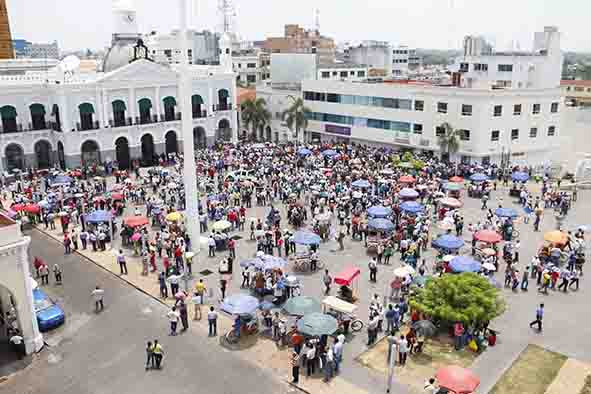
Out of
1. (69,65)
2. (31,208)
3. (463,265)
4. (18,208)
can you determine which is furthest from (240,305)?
(69,65)

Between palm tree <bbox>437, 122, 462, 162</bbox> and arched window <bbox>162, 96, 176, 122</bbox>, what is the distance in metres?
25.8

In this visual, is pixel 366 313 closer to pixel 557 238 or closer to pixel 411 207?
pixel 411 207

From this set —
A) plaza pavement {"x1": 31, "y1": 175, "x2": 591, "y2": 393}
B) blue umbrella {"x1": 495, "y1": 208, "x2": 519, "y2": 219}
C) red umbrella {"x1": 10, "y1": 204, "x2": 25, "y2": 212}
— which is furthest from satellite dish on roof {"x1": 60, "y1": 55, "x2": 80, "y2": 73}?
blue umbrella {"x1": 495, "y1": 208, "x2": 519, "y2": 219}

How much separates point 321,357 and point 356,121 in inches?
1666

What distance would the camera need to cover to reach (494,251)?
26.1m

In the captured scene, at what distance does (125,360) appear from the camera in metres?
19.1

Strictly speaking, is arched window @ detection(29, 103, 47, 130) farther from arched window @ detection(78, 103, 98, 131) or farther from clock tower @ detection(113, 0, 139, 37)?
clock tower @ detection(113, 0, 139, 37)

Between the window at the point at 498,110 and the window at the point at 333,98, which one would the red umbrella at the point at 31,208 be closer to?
the window at the point at 333,98

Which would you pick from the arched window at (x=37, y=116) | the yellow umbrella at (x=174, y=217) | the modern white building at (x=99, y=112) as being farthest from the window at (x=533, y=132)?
the arched window at (x=37, y=116)

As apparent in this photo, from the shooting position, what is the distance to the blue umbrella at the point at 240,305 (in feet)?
64.1

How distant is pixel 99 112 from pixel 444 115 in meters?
31.6

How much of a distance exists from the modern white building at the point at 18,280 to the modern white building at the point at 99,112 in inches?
1200

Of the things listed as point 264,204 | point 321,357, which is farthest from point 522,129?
point 321,357

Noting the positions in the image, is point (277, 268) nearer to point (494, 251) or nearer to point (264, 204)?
point (494, 251)
